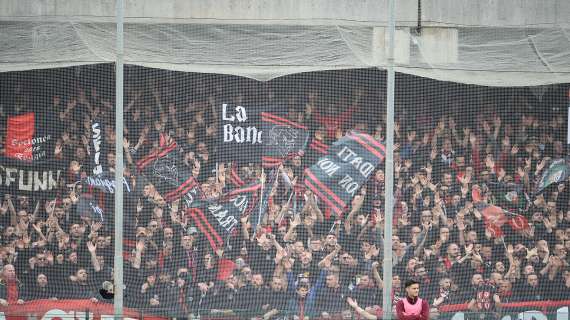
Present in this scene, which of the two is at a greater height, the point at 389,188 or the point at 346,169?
the point at 346,169

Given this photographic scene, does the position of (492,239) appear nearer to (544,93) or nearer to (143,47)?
(544,93)

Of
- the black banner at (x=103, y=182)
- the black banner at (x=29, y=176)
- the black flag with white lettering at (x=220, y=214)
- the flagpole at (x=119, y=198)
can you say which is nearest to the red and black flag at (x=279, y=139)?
the black flag with white lettering at (x=220, y=214)

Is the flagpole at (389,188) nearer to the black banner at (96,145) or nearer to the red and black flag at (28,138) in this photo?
the black banner at (96,145)

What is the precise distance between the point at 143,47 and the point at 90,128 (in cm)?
164

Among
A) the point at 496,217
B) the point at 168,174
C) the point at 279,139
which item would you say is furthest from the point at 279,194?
the point at 496,217

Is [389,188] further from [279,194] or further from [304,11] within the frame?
[304,11]

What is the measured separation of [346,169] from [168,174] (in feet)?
7.56

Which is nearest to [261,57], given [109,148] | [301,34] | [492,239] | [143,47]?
[301,34]

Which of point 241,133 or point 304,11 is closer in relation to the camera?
point 304,11

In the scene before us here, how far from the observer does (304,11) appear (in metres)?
13.8

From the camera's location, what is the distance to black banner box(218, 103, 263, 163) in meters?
14.2

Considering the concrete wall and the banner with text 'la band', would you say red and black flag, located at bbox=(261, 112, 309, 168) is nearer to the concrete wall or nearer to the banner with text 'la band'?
the banner with text 'la band'

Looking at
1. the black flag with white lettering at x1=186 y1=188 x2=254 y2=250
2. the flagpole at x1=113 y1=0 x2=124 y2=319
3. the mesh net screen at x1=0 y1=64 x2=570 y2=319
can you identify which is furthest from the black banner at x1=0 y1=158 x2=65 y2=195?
Result: the flagpole at x1=113 y1=0 x2=124 y2=319

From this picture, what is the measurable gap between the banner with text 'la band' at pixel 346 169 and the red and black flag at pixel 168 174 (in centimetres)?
156
